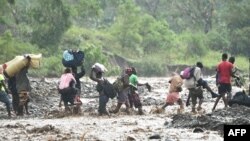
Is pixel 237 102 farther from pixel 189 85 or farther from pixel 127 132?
pixel 127 132

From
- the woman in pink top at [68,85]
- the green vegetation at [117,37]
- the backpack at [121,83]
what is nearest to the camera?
the woman in pink top at [68,85]

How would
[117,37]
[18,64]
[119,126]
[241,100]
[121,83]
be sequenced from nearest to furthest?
[119,126], [241,100], [18,64], [121,83], [117,37]

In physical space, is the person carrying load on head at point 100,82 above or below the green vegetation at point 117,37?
below

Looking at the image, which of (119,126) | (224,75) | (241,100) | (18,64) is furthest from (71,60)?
(241,100)

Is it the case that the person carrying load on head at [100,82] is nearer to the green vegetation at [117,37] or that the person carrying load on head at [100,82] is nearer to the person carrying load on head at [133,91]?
the person carrying load on head at [133,91]

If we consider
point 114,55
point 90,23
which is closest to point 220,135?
point 114,55

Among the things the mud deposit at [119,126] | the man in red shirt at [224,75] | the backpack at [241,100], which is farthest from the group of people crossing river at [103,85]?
the backpack at [241,100]

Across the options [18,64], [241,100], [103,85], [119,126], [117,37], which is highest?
[117,37]

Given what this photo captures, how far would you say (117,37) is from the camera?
2149 inches

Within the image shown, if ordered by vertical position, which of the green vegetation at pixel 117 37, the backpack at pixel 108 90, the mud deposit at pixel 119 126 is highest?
the green vegetation at pixel 117 37

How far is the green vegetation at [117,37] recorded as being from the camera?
4053cm

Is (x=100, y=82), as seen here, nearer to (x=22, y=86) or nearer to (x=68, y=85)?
(x=68, y=85)

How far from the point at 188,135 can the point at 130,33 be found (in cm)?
4089

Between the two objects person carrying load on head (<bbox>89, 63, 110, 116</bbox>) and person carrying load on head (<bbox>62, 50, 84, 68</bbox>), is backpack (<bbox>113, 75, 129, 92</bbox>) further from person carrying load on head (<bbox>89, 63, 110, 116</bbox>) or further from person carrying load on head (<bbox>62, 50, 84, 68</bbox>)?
person carrying load on head (<bbox>62, 50, 84, 68</bbox>)
